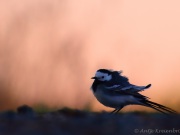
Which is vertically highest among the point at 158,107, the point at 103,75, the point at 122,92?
the point at 103,75

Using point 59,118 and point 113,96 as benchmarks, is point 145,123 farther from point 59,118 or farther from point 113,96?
→ point 113,96

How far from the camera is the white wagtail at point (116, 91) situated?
5.90 meters

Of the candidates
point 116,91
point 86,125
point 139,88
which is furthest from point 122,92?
point 86,125

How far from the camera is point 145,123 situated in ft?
11.8

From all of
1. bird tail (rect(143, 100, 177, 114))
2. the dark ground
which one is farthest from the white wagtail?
the dark ground

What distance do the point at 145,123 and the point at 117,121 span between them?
0.64 ft

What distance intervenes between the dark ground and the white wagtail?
6.43ft

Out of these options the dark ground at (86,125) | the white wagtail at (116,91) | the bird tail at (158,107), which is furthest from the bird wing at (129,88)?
the dark ground at (86,125)

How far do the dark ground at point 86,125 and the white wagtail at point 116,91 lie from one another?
6.43 ft

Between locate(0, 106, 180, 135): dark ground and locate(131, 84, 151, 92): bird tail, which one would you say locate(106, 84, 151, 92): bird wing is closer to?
locate(131, 84, 151, 92): bird tail

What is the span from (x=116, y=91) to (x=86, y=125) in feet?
8.66

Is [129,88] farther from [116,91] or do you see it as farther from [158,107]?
[158,107]

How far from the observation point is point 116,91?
20.2 ft

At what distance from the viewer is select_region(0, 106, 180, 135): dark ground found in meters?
3.36
